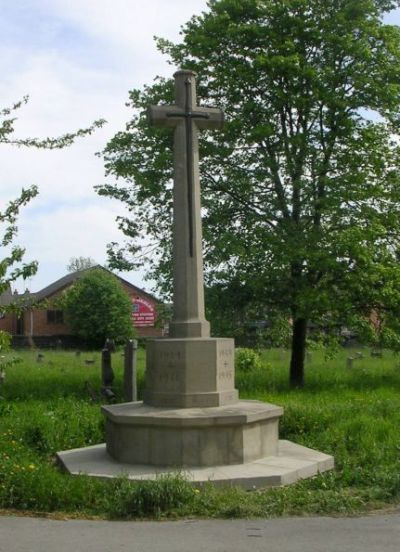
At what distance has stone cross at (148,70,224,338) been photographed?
29.9ft

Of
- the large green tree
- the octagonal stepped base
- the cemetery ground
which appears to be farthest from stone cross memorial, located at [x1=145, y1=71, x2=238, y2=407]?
the large green tree

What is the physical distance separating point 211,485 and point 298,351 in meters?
11.9

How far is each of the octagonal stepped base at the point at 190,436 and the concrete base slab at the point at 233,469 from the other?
0.10m

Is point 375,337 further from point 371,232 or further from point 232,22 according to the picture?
point 232,22

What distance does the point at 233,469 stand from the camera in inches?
303

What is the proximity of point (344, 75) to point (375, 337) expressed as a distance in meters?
6.21

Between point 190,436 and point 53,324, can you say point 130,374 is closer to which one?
point 190,436

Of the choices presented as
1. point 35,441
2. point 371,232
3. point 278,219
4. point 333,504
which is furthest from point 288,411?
point 278,219

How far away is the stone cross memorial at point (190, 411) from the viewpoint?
7809 mm

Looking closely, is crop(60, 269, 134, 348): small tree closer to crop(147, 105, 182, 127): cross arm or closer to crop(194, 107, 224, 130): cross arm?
crop(194, 107, 224, 130): cross arm

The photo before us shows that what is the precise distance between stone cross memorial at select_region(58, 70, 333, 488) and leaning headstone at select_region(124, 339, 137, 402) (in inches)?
173

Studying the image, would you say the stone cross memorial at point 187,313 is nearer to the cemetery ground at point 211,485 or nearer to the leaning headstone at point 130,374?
the cemetery ground at point 211,485

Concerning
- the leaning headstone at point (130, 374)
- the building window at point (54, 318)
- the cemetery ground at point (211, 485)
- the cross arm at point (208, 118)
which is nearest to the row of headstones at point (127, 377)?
the leaning headstone at point (130, 374)

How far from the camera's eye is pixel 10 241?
8.95 metres
